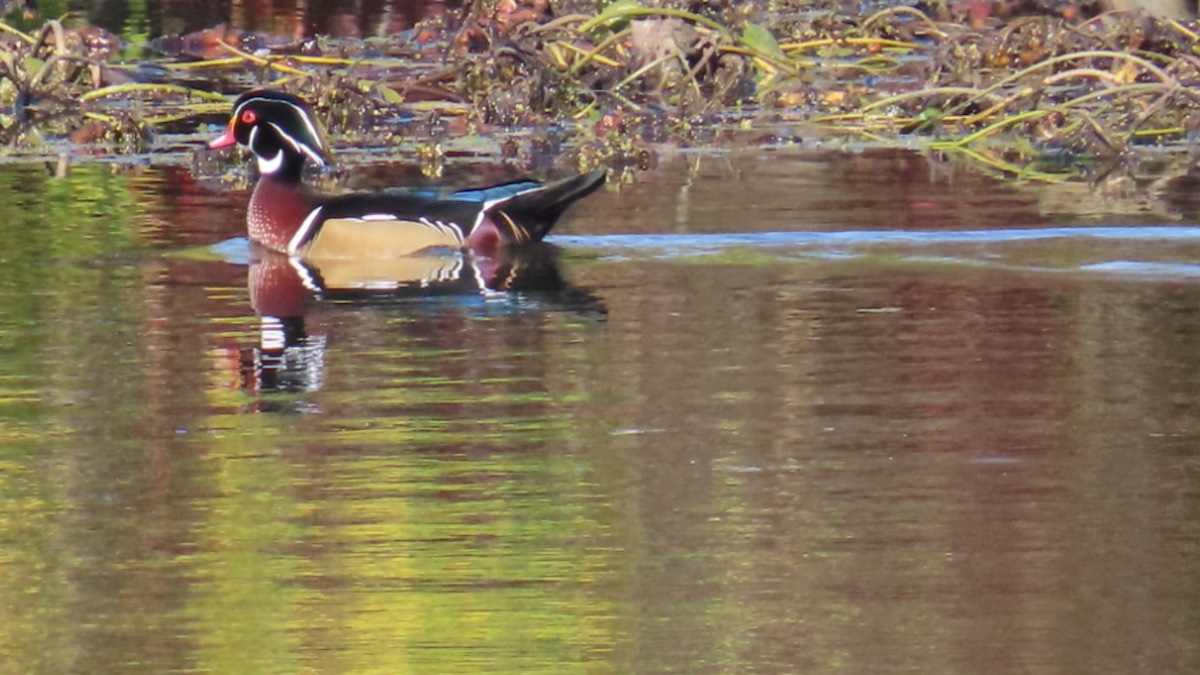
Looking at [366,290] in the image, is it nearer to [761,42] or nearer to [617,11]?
[617,11]

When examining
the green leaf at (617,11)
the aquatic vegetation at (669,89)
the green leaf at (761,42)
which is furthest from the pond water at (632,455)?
the green leaf at (761,42)

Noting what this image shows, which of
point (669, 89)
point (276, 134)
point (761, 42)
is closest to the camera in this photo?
point (276, 134)

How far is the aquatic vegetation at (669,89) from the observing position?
15.0 meters

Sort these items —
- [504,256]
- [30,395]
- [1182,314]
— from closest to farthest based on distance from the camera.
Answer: [30,395] → [1182,314] → [504,256]

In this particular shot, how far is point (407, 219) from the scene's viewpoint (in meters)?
11.6

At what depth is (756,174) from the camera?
1378 cm

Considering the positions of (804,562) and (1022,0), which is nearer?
(804,562)

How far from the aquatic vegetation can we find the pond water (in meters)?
3.07

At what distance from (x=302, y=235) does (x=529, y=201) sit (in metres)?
1.00

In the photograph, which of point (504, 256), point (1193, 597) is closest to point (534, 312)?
point (504, 256)

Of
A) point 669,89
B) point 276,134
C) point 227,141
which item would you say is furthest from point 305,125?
point 669,89

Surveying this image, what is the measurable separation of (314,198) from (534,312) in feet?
7.82

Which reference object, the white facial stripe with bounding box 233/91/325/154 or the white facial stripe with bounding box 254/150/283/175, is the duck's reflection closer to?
the white facial stripe with bounding box 254/150/283/175

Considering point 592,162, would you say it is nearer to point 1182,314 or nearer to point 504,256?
point 504,256
